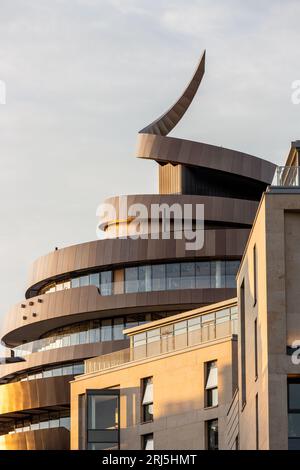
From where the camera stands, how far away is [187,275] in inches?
3967

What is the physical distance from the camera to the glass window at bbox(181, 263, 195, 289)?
100 meters

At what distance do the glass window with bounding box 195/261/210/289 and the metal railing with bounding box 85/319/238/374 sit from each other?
66.9 feet

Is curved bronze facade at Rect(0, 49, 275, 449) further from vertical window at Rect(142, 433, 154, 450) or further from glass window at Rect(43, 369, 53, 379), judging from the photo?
vertical window at Rect(142, 433, 154, 450)

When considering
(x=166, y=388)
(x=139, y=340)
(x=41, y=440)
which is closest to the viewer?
(x=166, y=388)

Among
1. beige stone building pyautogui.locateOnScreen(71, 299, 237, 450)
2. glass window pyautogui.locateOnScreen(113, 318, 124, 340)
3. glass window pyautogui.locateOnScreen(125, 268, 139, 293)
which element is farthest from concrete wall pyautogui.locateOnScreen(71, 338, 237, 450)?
glass window pyautogui.locateOnScreen(113, 318, 124, 340)

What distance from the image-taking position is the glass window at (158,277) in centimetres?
10031

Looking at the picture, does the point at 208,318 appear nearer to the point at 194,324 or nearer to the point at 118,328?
the point at 194,324

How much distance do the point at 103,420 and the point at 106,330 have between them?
27.2m

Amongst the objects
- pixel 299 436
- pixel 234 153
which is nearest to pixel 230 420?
pixel 299 436

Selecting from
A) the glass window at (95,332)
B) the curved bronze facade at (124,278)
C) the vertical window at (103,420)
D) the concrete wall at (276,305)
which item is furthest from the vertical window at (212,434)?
the glass window at (95,332)

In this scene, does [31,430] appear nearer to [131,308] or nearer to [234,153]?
[131,308]

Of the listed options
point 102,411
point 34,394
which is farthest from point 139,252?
point 102,411

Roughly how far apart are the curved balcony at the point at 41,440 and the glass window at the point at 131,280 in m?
10.5

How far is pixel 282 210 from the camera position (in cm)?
4947
